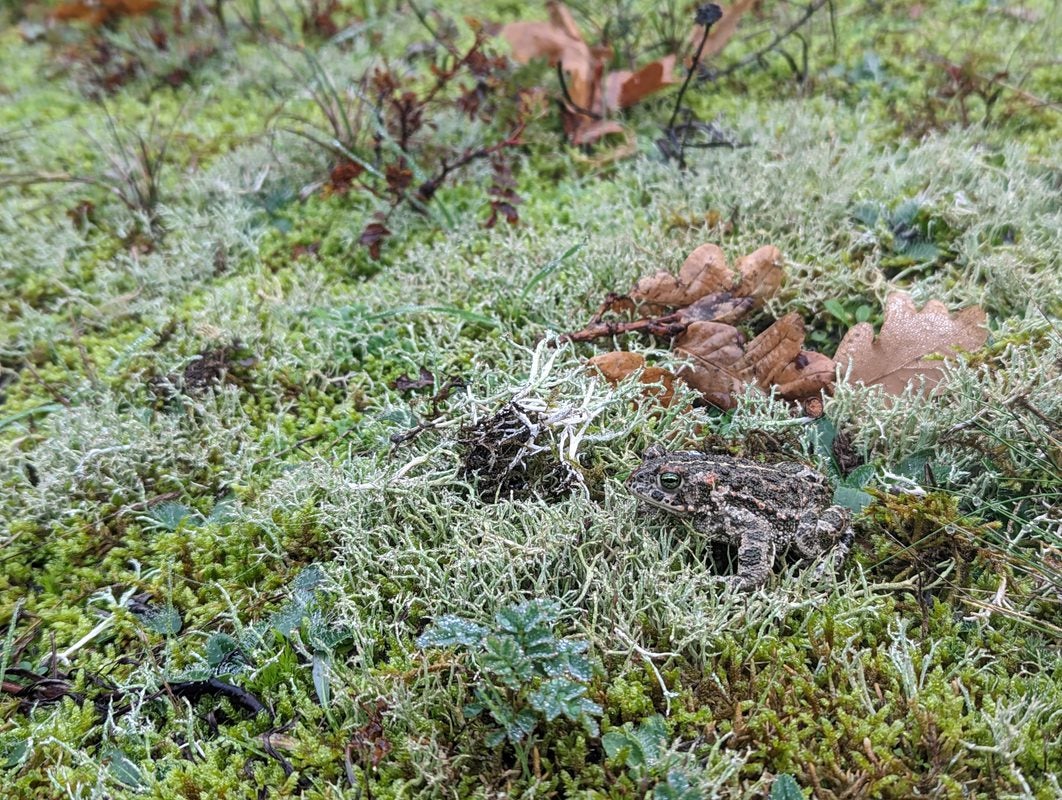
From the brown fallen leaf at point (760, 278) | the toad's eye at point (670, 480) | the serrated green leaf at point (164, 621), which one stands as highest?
the brown fallen leaf at point (760, 278)

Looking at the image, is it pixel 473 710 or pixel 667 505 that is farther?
pixel 667 505

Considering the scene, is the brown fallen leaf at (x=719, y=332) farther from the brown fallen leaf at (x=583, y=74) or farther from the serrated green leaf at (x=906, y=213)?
the brown fallen leaf at (x=583, y=74)

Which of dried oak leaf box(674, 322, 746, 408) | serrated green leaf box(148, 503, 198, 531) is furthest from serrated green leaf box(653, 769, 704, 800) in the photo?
serrated green leaf box(148, 503, 198, 531)

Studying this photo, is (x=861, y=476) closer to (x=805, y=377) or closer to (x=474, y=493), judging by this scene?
(x=805, y=377)

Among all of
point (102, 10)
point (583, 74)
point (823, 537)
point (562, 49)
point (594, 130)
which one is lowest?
point (823, 537)

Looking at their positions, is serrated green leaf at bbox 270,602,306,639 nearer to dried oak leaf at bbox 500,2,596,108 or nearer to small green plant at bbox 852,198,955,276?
small green plant at bbox 852,198,955,276

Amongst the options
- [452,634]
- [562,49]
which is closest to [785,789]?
[452,634]

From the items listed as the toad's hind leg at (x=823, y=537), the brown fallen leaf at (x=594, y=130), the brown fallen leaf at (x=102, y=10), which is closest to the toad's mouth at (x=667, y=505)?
the toad's hind leg at (x=823, y=537)
